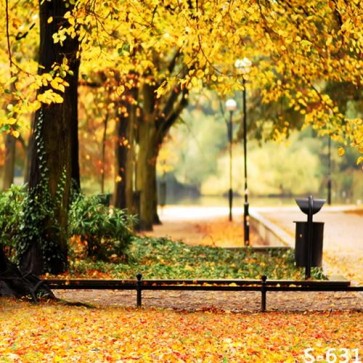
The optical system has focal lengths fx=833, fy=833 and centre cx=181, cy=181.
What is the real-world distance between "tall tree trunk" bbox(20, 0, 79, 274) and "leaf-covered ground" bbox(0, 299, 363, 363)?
432 cm

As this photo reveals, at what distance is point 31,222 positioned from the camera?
1628cm

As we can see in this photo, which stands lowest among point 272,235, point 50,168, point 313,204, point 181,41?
point 272,235

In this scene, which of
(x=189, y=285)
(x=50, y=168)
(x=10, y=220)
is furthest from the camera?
(x=10, y=220)

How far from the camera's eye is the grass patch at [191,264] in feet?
55.0

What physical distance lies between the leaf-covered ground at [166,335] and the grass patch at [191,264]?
14.1ft

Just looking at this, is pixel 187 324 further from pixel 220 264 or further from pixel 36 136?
pixel 220 264

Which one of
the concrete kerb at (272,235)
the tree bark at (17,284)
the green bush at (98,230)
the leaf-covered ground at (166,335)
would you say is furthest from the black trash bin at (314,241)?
the tree bark at (17,284)

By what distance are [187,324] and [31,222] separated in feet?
19.8

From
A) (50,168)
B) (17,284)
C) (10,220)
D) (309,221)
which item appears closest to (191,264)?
(309,221)

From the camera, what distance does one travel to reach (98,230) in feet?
58.7

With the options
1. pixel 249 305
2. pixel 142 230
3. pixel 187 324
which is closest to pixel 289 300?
pixel 249 305

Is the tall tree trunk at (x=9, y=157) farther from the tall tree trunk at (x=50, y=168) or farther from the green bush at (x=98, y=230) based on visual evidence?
the tall tree trunk at (x=50, y=168)

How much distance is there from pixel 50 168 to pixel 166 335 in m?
6.94

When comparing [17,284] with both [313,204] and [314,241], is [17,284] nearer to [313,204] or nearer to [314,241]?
[313,204]
